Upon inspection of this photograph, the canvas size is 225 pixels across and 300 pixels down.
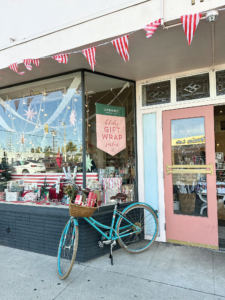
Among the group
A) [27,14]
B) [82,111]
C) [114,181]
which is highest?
[27,14]

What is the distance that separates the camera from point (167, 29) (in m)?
2.51

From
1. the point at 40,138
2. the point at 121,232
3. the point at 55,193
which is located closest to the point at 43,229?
the point at 55,193

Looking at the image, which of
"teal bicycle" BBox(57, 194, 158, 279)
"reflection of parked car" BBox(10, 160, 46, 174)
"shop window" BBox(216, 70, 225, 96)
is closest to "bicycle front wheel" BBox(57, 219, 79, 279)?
"teal bicycle" BBox(57, 194, 158, 279)

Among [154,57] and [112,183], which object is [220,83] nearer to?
[154,57]

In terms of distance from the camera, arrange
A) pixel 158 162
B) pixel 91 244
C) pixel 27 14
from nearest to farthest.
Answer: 1. pixel 91 244
2. pixel 27 14
3. pixel 158 162

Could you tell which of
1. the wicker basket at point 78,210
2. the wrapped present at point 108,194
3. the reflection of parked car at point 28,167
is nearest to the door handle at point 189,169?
the wrapped present at point 108,194

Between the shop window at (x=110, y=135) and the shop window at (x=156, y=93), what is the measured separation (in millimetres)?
253

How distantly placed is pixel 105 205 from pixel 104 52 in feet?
7.80

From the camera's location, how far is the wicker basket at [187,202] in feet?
12.2

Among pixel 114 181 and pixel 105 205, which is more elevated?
pixel 114 181

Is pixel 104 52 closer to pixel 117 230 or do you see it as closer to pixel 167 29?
pixel 167 29

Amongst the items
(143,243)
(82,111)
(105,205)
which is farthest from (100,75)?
(143,243)

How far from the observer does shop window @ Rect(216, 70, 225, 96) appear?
11.5 ft

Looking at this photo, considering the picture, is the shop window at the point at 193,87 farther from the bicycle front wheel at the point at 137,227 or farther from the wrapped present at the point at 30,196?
the wrapped present at the point at 30,196
